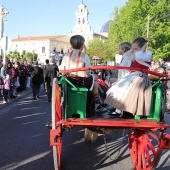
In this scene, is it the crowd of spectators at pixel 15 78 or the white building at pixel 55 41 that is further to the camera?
the white building at pixel 55 41

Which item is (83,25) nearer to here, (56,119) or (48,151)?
(48,151)

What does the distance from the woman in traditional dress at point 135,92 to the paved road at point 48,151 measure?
1110 mm

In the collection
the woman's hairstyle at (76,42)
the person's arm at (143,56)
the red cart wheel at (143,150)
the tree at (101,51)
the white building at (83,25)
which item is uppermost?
the white building at (83,25)

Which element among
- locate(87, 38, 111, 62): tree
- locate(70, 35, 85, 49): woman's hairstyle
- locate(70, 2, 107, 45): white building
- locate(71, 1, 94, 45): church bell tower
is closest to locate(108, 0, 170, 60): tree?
locate(87, 38, 111, 62): tree

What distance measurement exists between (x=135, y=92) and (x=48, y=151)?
214 centimetres

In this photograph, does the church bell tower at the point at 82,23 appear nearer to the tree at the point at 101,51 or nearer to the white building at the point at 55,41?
the white building at the point at 55,41

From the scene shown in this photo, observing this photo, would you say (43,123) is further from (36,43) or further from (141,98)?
(36,43)

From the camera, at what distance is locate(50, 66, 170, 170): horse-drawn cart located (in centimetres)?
361

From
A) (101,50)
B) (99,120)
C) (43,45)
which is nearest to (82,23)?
(43,45)

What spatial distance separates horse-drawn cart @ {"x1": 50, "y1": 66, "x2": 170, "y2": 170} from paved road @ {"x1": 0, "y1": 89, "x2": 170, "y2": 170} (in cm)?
66

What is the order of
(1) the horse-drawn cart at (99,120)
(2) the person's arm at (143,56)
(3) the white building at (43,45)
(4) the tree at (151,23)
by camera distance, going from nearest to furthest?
(1) the horse-drawn cart at (99,120) < (2) the person's arm at (143,56) < (4) the tree at (151,23) < (3) the white building at (43,45)

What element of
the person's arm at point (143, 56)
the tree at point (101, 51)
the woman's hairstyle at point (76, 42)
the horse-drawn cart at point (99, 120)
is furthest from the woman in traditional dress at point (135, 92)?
the tree at point (101, 51)

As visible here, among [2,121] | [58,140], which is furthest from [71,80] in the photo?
[2,121]

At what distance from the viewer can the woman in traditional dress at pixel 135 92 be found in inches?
150
